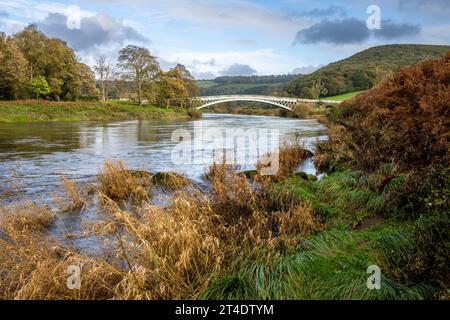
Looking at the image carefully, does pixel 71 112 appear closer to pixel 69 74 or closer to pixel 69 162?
pixel 69 74

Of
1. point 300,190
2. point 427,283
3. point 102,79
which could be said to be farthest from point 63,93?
point 427,283

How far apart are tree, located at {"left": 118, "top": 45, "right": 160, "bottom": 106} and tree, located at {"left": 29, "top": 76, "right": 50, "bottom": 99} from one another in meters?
17.8

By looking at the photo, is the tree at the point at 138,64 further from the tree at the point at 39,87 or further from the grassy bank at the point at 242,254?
the grassy bank at the point at 242,254

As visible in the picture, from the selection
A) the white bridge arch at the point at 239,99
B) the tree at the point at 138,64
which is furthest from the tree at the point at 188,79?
the tree at the point at 138,64

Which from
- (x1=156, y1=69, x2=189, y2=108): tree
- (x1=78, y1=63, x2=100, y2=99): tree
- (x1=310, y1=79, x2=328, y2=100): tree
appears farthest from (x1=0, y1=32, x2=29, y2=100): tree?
(x1=310, y1=79, x2=328, y2=100): tree

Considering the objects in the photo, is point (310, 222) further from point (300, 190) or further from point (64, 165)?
point (64, 165)

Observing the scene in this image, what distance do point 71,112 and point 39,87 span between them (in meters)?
8.63

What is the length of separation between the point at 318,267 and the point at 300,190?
15.1 feet

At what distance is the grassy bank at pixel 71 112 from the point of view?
4459 centimetres

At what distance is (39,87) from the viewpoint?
182 feet

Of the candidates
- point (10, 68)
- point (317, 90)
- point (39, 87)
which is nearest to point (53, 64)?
point (39, 87)

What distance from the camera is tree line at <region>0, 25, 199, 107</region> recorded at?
5105 cm
